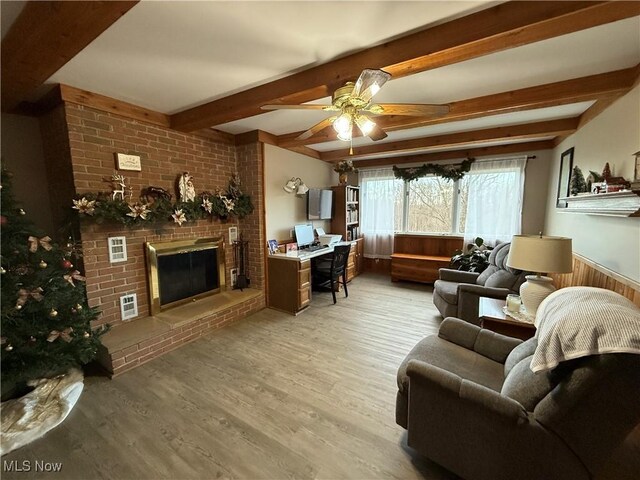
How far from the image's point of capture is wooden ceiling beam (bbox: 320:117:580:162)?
10.3 ft

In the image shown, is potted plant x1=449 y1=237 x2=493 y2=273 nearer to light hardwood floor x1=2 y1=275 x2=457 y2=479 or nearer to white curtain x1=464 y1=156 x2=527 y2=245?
white curtain x1=464 y1=156 x2=527 y2=245

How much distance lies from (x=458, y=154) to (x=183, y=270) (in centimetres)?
472

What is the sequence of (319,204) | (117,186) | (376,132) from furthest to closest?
(319,204) < (117,186) < (376,132)

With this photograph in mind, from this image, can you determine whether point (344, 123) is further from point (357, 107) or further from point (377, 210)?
point (377, 210)

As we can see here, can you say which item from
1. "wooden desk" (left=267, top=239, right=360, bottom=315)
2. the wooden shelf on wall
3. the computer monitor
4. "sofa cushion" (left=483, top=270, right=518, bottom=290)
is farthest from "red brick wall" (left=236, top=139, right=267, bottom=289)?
the wooden shelf on wall

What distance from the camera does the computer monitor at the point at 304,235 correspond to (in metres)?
4.23

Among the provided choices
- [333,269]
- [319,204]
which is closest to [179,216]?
[333,269]

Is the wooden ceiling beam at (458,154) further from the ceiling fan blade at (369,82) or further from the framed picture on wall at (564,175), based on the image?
the ceiling fan blade at (369,82)

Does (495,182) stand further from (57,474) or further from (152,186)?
(57,474)

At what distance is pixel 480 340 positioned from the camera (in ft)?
5.93

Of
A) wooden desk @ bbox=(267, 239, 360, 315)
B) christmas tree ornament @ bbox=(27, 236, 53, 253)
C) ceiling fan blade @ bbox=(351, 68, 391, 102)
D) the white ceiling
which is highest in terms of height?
the white ceiling

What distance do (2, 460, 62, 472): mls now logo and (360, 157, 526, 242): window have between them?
4.99 m

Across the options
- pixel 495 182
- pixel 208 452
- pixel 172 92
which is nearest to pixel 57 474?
pixel 208 452

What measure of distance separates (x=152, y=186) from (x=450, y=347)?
126 inches
